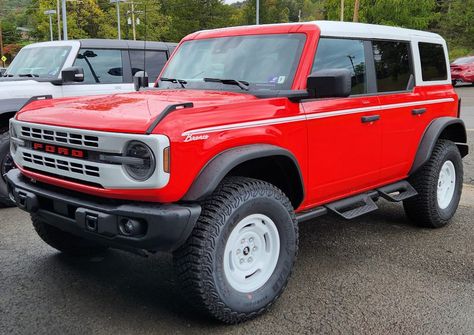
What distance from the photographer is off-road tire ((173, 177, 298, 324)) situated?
308 centimetres

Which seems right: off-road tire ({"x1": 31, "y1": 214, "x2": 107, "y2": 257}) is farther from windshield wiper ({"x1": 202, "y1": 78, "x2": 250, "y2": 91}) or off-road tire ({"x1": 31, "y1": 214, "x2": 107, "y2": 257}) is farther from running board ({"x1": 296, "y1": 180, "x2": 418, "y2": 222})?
running board ({"x1": 296, "y1": 180, "x2": 418, "y2": 222})

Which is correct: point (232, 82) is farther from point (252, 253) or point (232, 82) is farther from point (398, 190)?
point (398, 190)

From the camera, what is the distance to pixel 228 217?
3.17 meters

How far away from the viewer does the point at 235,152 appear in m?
3.22

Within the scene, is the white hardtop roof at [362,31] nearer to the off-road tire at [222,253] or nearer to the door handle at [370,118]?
the door handle at [370,118]

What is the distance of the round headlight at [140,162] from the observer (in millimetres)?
2893

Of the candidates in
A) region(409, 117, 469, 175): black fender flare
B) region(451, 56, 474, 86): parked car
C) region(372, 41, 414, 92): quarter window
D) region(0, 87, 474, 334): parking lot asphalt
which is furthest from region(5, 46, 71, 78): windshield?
region(451, 56, 474, 86): parked car

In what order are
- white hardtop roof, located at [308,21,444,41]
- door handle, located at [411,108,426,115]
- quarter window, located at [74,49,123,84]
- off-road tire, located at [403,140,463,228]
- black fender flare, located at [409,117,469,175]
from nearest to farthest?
white hardtop roof, located at [308,21,444,41] → door handle, located at [411,108,426,115] → black fender flare, located at [409,117,469,175] → off-road tire, located at [403,140,463,228] → quarter window, located at [74,49,123,84]

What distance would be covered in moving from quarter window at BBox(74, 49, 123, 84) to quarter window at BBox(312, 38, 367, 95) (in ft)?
13.9

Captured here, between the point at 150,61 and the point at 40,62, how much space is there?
1.67 meters

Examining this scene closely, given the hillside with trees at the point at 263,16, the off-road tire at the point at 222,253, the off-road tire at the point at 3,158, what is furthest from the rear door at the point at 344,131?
the hillside with trees at the point at 263,16

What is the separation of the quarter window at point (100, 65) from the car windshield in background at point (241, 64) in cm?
313

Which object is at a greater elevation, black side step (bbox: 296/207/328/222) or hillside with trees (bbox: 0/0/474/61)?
hillside with trees (bbox: 0/0/474/61)

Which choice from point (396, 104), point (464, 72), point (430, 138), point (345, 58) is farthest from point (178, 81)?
point (464, 72)
